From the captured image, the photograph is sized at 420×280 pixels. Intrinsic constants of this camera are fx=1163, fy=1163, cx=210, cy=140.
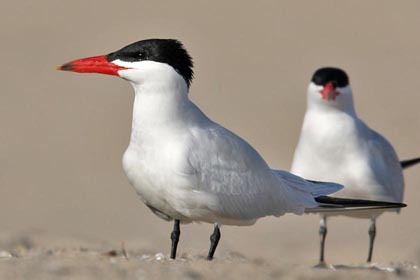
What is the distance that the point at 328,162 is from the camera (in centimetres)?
872

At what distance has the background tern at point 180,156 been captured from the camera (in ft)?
21.0

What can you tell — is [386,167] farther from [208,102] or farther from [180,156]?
[208,102]

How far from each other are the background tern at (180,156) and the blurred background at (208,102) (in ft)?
5.18

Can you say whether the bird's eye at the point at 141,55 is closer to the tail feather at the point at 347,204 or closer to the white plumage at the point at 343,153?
the tail feather at the point at 347,204

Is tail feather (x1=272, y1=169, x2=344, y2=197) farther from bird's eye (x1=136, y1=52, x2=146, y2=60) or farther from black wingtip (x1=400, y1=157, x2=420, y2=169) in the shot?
black wingtip (x1=400, y1=157, x2=420, y2=169)

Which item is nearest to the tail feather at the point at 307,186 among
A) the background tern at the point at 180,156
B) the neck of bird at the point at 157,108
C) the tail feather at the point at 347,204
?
A: the tail feather at the point at 347,204

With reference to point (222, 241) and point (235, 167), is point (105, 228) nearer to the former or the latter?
point (222, 241)

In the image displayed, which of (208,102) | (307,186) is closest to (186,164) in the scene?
(307,186)

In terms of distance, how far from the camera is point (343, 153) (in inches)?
344

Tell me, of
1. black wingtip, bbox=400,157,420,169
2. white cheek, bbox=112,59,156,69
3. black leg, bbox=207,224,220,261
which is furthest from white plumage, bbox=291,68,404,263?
white cheek, bbox=112,59,156,69

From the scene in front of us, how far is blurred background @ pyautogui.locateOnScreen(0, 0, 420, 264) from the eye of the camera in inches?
461

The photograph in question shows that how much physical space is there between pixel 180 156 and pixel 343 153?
2655 millimetres

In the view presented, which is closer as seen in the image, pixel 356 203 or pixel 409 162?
pixel 356 203

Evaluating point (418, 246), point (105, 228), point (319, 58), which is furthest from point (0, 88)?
point (418, 246)
